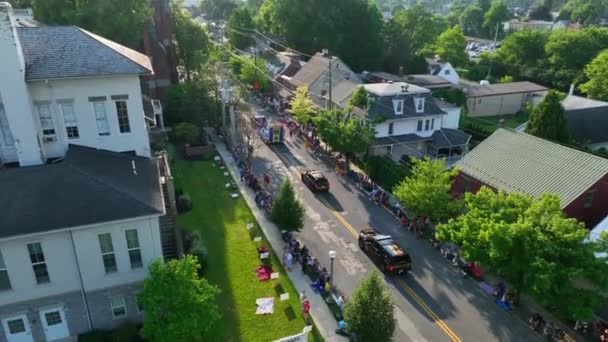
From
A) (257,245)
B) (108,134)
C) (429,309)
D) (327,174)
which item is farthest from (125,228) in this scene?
(327,174)

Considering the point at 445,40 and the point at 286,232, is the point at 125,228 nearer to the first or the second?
the point at 286,232

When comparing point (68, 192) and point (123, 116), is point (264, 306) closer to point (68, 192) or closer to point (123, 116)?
point (68, 192)

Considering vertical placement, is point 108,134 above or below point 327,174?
above

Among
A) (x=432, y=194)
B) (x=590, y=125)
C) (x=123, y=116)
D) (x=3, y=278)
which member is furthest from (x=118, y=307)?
(x=590, y=125)

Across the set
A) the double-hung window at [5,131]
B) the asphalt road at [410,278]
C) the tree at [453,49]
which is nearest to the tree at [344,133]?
the asphalt road at [410,278]

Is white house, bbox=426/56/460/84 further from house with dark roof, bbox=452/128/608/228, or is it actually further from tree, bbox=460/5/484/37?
tree, bbox=460/5/484/37
